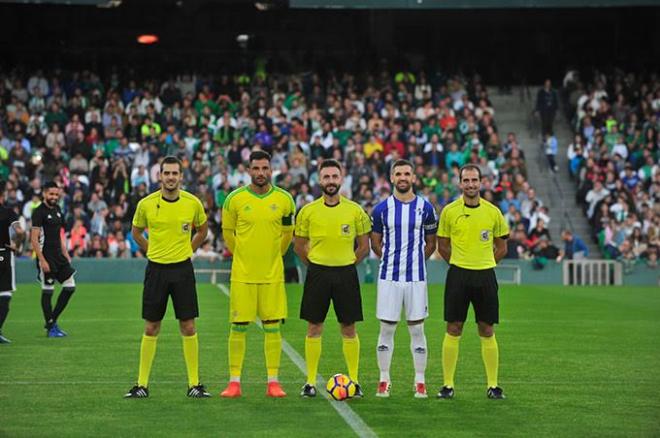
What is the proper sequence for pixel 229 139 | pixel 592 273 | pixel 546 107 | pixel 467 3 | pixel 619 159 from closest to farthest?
pixel 592 273 < pixel 619 159 < pixel 229 139 < pixel 467 3 < pixel 546 107

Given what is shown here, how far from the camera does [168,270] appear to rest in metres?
11.9

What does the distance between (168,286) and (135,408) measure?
124 cm

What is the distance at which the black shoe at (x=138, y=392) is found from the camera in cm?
1176

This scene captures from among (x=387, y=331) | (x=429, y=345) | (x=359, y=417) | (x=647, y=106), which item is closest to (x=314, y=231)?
(x=387, y=331)

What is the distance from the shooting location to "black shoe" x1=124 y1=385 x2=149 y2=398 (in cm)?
1176

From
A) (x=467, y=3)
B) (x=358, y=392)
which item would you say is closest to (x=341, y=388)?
(x=358, y=392)

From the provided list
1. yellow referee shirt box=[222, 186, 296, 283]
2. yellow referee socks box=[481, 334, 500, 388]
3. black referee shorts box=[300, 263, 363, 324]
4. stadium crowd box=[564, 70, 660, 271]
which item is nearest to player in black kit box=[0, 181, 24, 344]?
yellow referee shirt box=[222, 186, 296, 283]

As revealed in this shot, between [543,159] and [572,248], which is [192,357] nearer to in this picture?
[572,248]

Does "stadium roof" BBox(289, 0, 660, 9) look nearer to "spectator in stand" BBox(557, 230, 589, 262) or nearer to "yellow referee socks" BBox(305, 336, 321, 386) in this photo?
"spectator in stand" BBox(557, 230, 589, 262)

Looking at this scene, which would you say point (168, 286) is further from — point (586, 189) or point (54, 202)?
point (586, 189)

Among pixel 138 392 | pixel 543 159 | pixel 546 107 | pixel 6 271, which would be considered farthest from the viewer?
pixel 546 107

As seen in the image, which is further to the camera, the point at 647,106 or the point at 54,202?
the point at 647,106

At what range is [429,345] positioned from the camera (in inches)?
663

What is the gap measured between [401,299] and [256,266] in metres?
1.33
